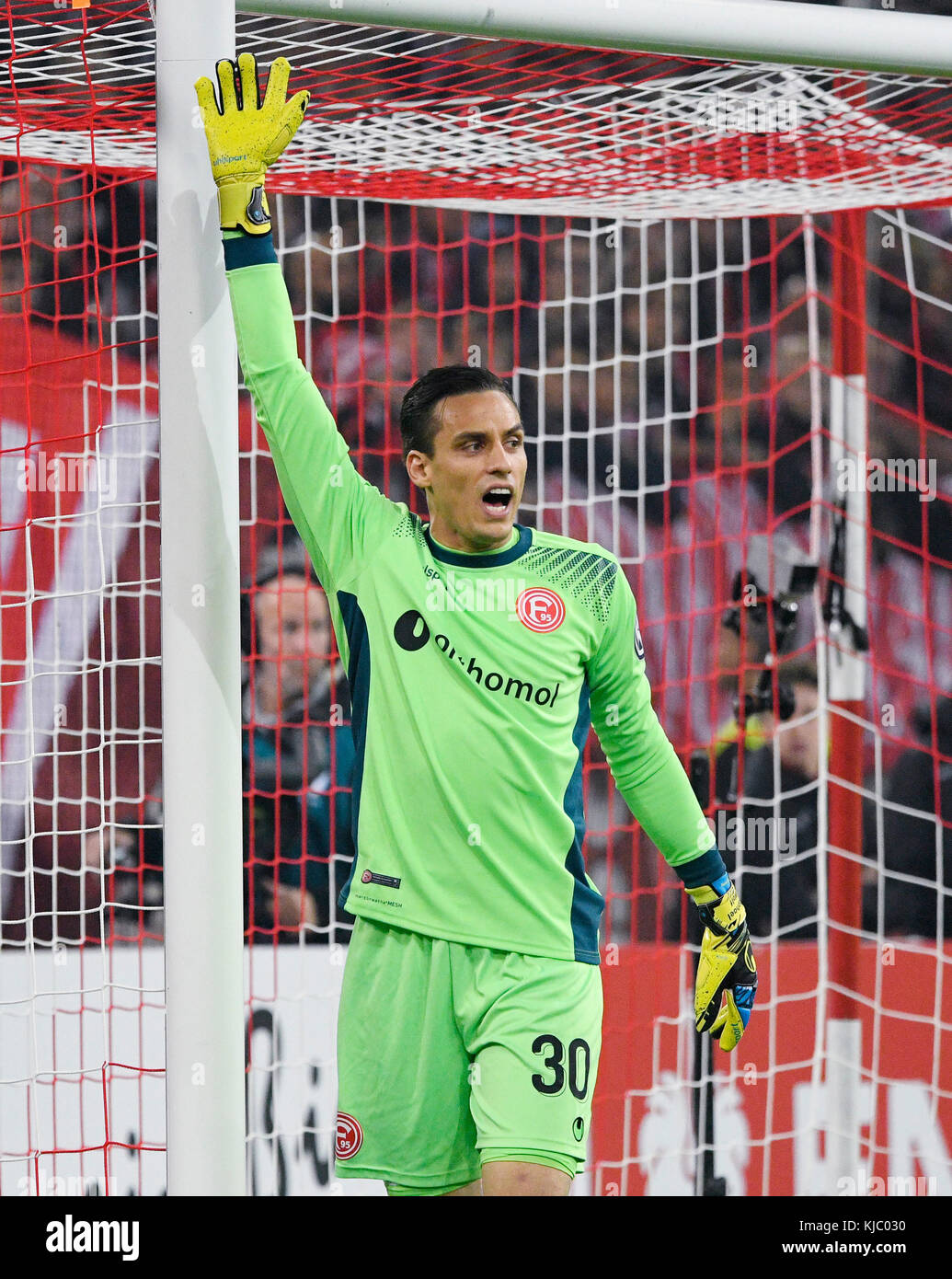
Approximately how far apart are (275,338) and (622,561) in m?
2.49

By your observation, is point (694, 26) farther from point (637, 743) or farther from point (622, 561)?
point (622, 561)

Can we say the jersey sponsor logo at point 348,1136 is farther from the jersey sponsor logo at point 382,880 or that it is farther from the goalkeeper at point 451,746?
the jersey sponsor logo at point 382,880

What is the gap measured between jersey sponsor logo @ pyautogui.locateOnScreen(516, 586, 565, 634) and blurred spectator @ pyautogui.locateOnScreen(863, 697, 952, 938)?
8.35 ft

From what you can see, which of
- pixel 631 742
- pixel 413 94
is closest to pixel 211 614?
pixel 631 742

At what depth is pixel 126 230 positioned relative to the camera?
475cm

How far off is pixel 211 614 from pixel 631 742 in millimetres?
694

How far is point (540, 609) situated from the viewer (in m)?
2.39

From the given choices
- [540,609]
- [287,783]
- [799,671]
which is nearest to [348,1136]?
[540,609]

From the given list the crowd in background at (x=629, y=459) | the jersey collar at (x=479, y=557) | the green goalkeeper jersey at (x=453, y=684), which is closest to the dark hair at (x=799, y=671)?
the crowd in background at (x=629, y=459)

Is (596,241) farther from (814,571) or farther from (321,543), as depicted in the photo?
(321,543)

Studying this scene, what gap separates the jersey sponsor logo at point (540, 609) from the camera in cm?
237

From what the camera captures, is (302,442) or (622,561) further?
(622,561)

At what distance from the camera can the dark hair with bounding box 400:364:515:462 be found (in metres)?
2.42

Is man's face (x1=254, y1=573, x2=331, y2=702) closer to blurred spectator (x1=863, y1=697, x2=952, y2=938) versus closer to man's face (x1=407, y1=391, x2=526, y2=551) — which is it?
blurred spectator (x1=863, y1=697, x2=952, y2=938)
